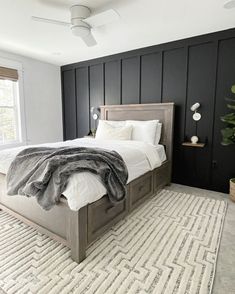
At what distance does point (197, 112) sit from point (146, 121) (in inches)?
35.2

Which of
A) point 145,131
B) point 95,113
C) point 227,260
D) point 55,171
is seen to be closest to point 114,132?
point 145,131

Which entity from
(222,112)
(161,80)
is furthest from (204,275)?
(161,80)

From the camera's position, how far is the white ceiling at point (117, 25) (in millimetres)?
2297

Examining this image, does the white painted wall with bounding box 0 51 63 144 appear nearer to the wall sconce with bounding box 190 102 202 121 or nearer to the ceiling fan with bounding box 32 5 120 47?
the ceiling fan with bounding box 32 5 120 47

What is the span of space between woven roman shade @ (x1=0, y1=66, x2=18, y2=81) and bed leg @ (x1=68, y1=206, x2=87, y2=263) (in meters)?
3.51

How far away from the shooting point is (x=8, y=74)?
396cm

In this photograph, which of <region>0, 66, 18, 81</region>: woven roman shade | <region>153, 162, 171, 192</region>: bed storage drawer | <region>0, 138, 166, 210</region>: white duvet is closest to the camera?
<region>0, 138, 166, 210</region>: white duvet

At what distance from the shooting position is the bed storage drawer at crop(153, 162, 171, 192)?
3156 millimetres

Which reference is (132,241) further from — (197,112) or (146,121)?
(197,112)

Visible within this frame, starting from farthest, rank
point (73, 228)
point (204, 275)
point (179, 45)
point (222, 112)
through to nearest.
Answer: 1. point (179, 45)
2. point (222, 112)
3. point (73, 228)
4. point (204, 275)

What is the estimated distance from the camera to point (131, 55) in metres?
3.95

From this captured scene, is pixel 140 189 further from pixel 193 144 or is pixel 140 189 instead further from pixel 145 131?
pixel 193 144

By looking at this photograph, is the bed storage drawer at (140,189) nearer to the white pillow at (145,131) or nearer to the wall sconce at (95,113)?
the white pillow at (145,131)

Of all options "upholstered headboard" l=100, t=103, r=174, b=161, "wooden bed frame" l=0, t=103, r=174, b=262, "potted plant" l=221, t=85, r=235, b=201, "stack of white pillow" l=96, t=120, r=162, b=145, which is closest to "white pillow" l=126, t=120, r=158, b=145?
"stack of white pillow" l=96, t=120, r=162, b=145
